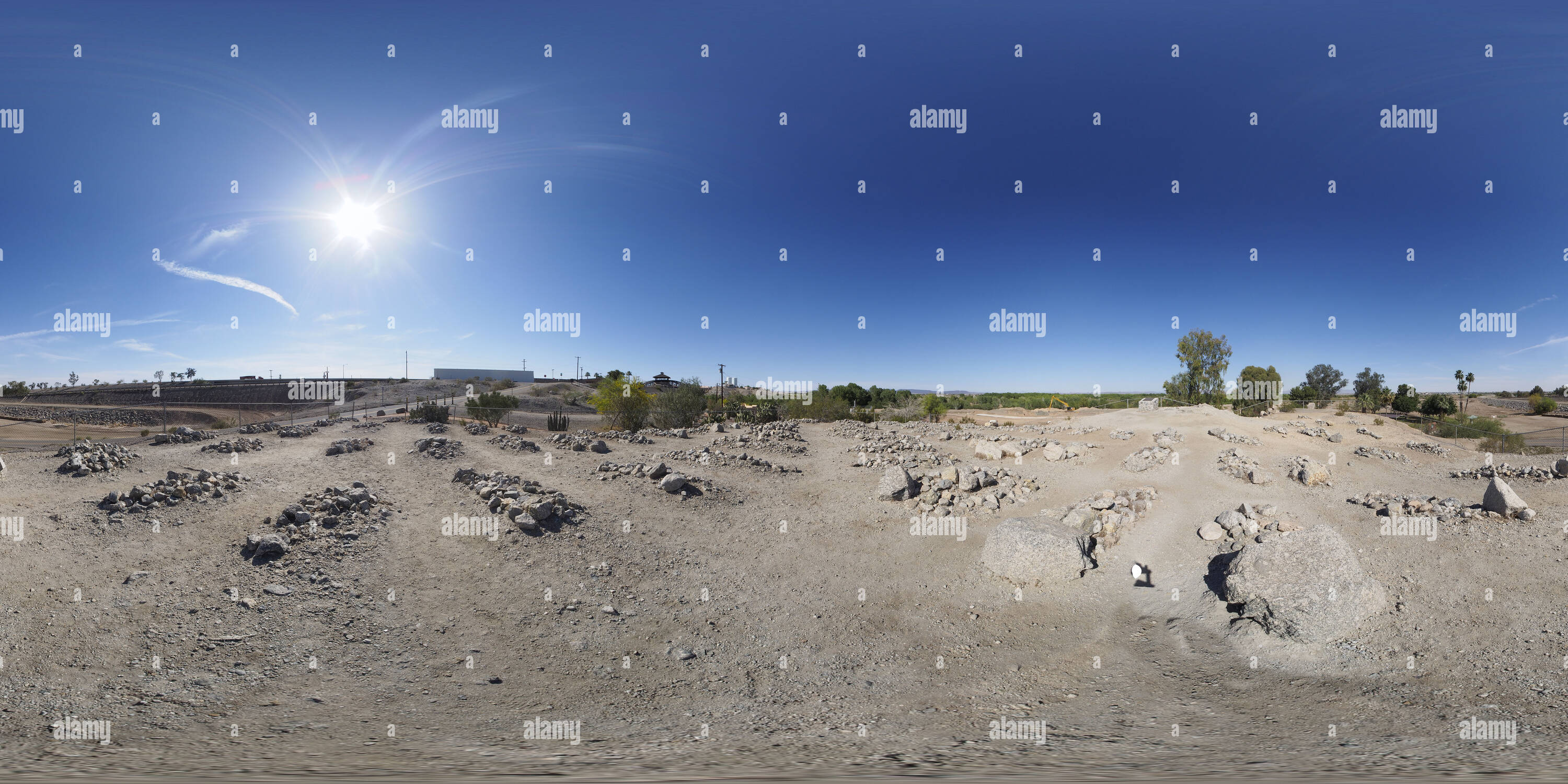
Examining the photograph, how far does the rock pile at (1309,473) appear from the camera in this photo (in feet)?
36.2

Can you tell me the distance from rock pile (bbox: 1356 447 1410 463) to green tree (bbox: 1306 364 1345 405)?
131 feet

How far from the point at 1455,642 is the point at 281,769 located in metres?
10.1

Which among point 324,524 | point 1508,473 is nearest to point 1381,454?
point 1508,473

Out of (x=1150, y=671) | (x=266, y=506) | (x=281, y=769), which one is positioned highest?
(x=266, y=506)

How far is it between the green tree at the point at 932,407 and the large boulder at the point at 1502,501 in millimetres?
24329

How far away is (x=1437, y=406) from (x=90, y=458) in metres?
61.2

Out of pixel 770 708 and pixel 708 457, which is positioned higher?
pixel 708 457

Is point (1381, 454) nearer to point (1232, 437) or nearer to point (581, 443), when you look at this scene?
point (1232, 437)

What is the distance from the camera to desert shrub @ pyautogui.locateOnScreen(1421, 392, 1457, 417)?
35500 millimetres

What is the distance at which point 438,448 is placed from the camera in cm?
1473

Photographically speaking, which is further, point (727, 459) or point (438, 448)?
point (727, 459)

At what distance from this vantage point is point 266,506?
351 inches

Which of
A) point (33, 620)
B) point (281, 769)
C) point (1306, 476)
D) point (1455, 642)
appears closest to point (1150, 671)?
point (1455, 642)

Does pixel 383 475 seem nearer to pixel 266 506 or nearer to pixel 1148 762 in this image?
pixel 266 506
